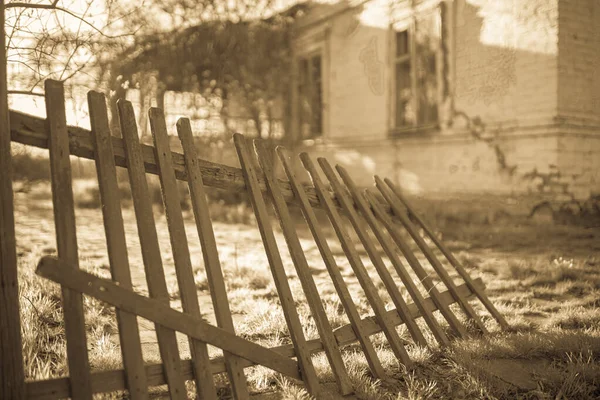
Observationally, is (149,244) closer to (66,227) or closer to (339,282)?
(66,227)

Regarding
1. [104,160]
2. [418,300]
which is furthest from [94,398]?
[418,300]

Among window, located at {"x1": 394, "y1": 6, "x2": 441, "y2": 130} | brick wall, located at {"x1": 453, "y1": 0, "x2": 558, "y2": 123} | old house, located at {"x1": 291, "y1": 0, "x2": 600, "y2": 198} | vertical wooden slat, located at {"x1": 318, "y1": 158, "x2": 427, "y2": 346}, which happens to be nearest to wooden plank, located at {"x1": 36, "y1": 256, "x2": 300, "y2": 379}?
vertical wooden slat, located at {"x1": 318, "y1": 158, "x2": 427, "y2": 346}

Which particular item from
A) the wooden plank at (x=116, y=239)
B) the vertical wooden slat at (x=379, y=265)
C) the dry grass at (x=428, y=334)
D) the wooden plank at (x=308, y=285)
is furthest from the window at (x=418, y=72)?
the wooden plank at (x=116, y=239)

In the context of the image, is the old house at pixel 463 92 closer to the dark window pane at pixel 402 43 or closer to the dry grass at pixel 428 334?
the dark window pane at pixel 402 43

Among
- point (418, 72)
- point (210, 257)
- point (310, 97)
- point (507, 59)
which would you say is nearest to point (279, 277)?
point (210, 257)

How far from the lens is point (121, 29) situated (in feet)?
12.9

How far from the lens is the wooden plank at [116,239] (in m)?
1.85

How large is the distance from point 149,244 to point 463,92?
22.4ft

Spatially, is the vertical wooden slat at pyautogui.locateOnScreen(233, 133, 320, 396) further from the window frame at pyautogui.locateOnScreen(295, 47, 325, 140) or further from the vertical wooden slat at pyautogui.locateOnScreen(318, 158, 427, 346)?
the window frame at pyautogui.locateOnScreen(295, 47, 325, 140)

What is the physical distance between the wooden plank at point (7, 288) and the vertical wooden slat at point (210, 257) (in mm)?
751

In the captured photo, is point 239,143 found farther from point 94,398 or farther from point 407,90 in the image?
point 407,90

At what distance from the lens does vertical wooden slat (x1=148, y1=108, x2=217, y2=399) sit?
199 centimetres

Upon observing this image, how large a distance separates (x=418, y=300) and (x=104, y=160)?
1873mm

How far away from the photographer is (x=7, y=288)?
1790 mm
